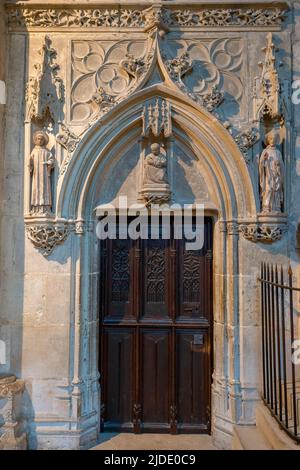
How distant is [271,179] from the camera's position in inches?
141

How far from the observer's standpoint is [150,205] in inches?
149

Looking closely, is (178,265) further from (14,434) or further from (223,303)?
(14,434)

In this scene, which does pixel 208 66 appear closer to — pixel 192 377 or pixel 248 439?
pixel 192 377

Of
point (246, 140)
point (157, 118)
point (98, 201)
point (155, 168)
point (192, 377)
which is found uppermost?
point (157, 118)

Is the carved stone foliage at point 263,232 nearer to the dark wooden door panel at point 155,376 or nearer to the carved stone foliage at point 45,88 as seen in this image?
the dark wooden door panel at point 155,376

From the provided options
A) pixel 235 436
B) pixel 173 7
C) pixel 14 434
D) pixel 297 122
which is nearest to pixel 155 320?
pixel 235 436

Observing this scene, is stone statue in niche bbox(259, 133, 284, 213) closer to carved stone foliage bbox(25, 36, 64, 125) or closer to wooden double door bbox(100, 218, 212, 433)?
wooden double door bbox(100, 218, 212, 433)

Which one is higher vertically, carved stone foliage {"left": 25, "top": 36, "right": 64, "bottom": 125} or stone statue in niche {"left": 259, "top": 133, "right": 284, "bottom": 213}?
carved stone foliage {"left": 25, "top": 36, "right": 64, "bottom": 125}

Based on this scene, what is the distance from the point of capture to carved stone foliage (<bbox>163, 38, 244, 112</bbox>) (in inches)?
149

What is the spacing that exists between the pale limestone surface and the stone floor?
0.51 feet

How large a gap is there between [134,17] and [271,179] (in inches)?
97.6

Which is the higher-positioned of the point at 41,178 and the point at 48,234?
the point at 41,178

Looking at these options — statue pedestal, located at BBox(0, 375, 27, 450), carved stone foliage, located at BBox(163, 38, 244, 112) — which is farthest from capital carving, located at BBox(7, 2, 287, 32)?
statue pedestal, located at BBox(0, 375, 27, 450)

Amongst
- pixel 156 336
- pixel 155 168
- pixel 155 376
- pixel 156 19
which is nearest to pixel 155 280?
pixel 156 336
